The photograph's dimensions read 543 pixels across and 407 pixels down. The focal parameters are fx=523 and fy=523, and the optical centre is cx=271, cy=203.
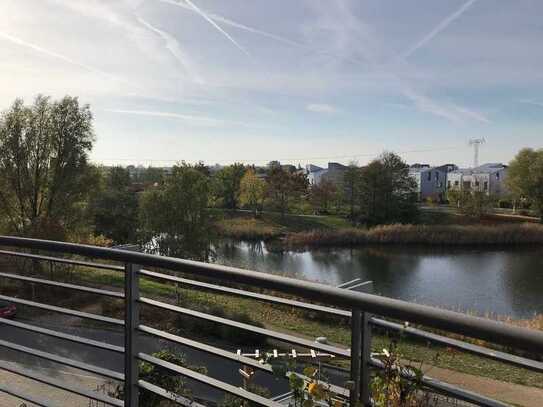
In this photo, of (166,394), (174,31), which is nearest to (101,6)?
(174,31)

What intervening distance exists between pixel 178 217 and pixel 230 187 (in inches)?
1056

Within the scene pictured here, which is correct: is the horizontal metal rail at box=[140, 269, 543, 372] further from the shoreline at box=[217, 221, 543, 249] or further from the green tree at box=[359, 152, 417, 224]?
the green tree at box=[359, 152, 417, 224]

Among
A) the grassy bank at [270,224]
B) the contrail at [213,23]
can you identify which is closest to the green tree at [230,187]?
the grassy bank at [270,224]

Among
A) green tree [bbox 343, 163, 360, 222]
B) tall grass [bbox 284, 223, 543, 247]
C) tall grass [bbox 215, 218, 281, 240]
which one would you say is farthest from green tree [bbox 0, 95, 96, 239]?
green tree [bbox 343, 163, 360, 222]

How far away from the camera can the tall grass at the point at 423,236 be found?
36125 mm

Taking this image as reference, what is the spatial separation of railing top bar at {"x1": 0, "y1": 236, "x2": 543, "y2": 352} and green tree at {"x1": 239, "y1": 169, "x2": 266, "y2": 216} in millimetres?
46221

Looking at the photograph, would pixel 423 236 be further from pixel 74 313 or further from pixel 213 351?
pixel 213 351

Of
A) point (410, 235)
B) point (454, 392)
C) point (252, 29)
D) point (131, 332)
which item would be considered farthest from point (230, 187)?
point (454, 392)

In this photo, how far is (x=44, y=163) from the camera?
66.9ft

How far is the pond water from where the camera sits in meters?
19.3

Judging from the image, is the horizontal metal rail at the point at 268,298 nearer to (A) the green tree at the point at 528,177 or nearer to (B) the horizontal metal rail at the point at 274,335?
(B) the horizontal metal rail at the point at 274,335

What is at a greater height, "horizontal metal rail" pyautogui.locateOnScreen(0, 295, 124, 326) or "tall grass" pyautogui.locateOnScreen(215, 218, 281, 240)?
"horizontal metal rail" pyautogui.locateOnScreen(0, 295, 124, 326)

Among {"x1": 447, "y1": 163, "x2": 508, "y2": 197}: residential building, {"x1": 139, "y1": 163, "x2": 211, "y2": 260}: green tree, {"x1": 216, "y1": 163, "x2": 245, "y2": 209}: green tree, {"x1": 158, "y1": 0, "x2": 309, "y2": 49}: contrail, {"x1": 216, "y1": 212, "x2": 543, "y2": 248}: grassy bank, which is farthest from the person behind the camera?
{"x1": 447, "y1": 163, "x2": 508, "y2": 197}: residential building

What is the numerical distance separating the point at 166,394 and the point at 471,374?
1012cm
